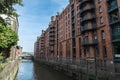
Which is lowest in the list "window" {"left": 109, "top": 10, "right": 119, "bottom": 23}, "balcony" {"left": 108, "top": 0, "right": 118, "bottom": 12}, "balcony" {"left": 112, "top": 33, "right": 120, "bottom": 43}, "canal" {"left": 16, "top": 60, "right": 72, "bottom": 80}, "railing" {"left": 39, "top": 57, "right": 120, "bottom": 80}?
"canal" {"left": 16, "top": 60, "right": 72, "bottom": 80}

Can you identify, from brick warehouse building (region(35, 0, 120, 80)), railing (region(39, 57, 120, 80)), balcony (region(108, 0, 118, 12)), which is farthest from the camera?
balcony (region(108, 0, 118, 12))

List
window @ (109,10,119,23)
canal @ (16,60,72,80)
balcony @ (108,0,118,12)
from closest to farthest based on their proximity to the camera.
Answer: window @ (109,10,119,23), balcony @ (108,0,118,12), canal @ (16,60,72,80)

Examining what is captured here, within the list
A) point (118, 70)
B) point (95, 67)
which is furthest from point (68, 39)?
point (118, 70)

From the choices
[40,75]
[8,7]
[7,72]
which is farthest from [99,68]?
[40,75]

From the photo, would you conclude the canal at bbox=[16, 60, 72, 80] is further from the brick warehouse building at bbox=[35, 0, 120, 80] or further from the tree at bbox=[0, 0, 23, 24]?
the tree at bbox=[0, 0, 23, 24]

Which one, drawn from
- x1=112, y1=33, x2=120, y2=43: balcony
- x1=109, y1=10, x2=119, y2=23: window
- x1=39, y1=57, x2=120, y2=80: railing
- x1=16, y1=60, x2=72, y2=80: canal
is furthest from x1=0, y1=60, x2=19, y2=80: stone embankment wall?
x1=109, y1=10, x2=119, y2=23: window

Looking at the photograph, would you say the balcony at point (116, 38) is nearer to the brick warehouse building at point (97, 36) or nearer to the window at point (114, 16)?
the brick warehouse building at point (97, 36)

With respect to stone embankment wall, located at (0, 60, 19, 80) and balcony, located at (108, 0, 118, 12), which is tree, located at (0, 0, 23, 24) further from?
balcony, located at (108, 0, 118, 12)

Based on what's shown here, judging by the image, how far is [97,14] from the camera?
39.9 m

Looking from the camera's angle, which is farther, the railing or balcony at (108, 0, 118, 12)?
balcony at (108, 0, 118, 12)

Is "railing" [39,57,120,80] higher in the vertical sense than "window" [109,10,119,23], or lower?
lower

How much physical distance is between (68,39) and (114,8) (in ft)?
95.3

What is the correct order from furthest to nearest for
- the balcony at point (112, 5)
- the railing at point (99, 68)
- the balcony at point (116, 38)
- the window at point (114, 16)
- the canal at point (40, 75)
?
the canal at point (40, 75) → the balcony at point (112, 5) → the window at point (114, 16) → the balcony at point (116, 38) → the railing at point (99, 68)

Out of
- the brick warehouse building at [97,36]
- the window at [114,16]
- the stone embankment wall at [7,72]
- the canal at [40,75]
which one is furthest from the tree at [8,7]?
the canal at [40,75]
